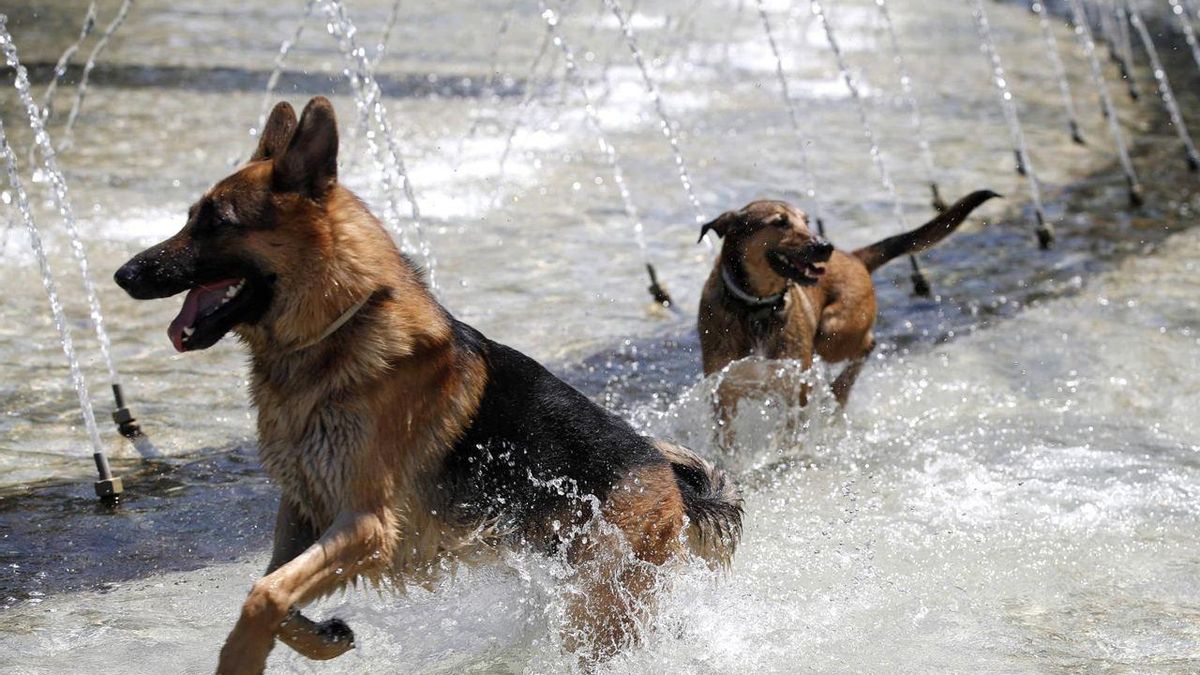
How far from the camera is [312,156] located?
4133 millimetres

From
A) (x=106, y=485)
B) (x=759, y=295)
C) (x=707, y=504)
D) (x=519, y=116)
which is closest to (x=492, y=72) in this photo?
(x=519, y=116)

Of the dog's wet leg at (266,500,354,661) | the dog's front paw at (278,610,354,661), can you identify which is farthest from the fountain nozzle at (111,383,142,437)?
the dog's front paw at (278,610,354,661)

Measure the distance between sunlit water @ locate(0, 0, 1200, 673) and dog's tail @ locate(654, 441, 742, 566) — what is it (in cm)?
12

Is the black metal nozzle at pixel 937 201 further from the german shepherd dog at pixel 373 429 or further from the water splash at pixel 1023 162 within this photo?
the german shepherd dog at pixel 373 429

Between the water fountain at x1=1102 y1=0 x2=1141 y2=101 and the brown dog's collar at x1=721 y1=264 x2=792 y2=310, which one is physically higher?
the brown dog's collar at x1=721 y1=264 x2=792 y2=310

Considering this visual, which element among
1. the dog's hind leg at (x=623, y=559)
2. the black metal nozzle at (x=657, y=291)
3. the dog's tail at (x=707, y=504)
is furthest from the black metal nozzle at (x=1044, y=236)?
the dog's hind leg at (x=623, y=559)

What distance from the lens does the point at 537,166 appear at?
1144cm

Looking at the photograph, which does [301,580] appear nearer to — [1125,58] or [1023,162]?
[1023,162]

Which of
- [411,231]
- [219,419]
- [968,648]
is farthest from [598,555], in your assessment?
[411,231]

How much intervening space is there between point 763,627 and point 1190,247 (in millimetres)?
6182

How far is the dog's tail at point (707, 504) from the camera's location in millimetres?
4633

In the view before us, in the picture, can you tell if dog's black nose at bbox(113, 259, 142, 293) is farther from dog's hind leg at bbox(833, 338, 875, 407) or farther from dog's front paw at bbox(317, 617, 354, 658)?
dog's hind leg at bbox(833, 338, 875, 407)

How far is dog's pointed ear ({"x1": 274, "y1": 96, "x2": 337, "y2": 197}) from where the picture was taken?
404 centimetres

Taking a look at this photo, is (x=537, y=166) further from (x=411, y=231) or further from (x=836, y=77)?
(x=836, y=77)
